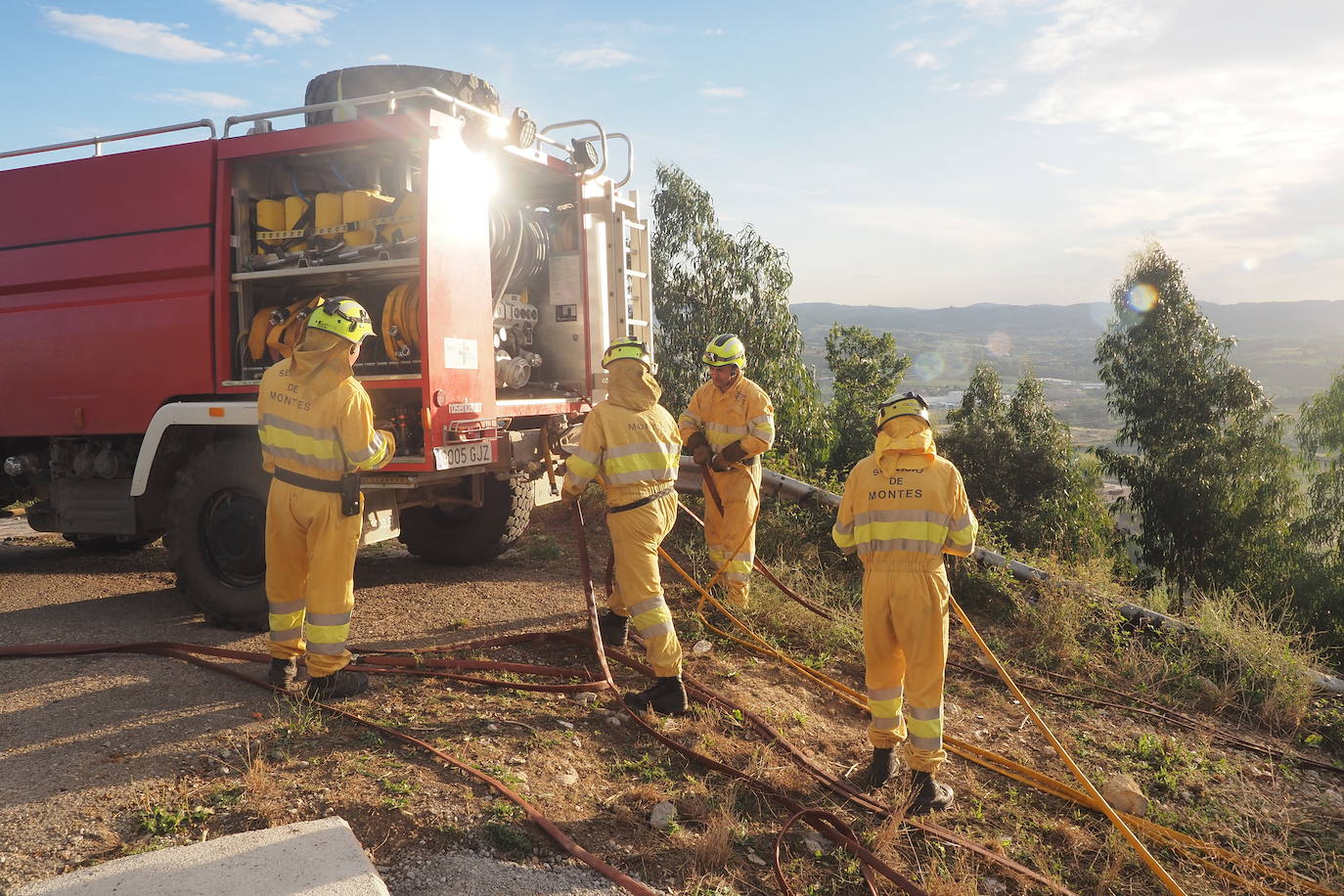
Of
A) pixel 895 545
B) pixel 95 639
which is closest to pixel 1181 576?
pixel 895 545

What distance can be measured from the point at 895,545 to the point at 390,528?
2987 mm

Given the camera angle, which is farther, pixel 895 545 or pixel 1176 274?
pixel 1176 274

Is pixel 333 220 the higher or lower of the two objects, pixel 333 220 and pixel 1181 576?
the higher

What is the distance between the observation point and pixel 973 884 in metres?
3.16

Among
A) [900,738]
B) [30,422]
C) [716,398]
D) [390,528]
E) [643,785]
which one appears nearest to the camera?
[643,785]

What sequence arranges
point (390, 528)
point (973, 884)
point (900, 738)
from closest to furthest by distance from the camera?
point (973, 884) → point (900, 738) → point (390, 528)

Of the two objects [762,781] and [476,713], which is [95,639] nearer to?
[476,713]

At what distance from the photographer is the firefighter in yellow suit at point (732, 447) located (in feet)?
19.5

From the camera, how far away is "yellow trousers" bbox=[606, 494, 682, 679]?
413 cm

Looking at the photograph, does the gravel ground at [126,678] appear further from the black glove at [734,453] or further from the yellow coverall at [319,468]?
the black glove at [734,453]

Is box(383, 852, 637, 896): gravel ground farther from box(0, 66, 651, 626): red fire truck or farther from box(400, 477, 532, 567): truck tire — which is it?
box(400, 477, 532, 567): truck tire

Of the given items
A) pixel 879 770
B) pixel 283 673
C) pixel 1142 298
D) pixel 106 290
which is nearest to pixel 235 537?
pixel 283 673

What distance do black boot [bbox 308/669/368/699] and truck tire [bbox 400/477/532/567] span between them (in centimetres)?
251

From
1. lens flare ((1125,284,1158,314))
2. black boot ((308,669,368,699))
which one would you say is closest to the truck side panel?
black boot ((308,669,368,699))
